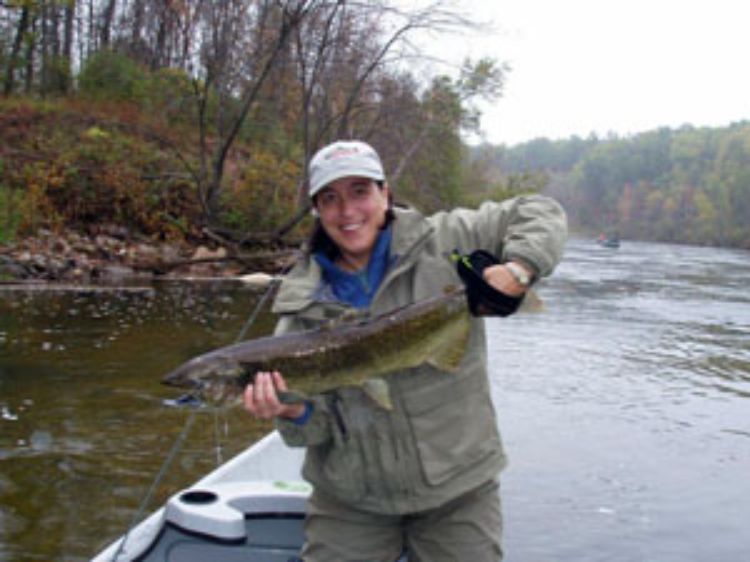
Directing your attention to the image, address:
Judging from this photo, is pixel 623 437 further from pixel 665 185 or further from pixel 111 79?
pixel 665 185

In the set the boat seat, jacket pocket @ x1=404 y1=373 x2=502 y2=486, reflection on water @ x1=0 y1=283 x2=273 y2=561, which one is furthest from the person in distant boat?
reflection on water @ x1=0 y1=283 x2=273 y2=561

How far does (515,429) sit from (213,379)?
674 centimetres

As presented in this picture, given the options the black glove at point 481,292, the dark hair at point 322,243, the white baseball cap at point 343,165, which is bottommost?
the black glove at point 481,292

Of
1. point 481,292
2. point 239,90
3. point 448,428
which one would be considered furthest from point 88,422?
point 239,90

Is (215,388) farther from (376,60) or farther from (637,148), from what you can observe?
(637,148)

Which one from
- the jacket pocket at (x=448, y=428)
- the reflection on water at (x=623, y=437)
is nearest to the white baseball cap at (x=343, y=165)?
the jacket pocket at (x=448, y=428)

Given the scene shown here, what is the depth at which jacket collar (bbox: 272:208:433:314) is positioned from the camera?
3.15m

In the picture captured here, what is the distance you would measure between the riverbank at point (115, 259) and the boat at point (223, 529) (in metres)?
12.7

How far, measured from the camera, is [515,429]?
932cm

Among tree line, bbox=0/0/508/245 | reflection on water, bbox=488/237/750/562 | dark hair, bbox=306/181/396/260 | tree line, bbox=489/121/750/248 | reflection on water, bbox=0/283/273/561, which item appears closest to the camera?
dark hair, bbox=306/181/396/260

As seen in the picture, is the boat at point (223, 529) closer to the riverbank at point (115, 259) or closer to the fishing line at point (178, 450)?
the fishing line at point (178, 450)

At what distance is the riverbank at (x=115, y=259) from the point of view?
18125 millimetres

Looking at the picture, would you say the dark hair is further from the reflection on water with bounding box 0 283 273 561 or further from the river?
the reflection on water with bounding box 0 283 273 561

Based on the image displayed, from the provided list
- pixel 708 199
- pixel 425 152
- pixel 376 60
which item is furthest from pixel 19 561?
pixel 708 199
